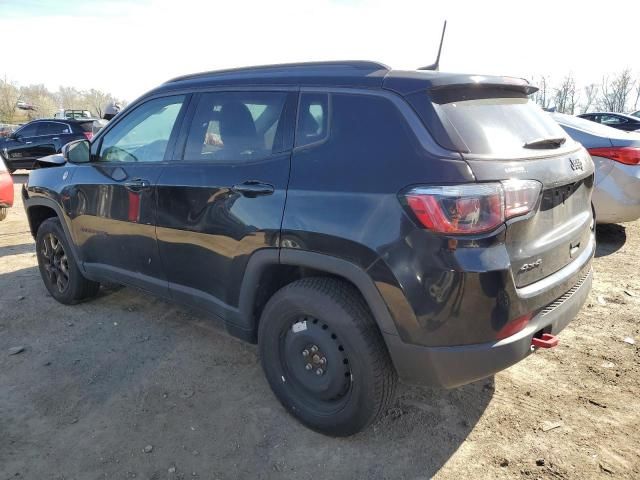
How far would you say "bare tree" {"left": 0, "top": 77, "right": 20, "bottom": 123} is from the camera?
186 feet

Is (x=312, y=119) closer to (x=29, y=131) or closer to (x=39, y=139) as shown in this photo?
(x=39, y=139)

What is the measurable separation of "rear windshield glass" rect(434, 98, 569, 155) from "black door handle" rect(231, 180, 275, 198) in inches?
36.6

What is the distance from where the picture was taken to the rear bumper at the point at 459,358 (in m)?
2.09

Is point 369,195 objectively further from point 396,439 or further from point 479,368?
point 396,439

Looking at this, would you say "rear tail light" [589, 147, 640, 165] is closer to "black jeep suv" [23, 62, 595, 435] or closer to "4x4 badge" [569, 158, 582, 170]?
"black jeep suv" [23, 62, 595, 435]

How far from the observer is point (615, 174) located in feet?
16.6

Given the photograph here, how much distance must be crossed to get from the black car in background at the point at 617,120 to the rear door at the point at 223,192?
16.8 meters

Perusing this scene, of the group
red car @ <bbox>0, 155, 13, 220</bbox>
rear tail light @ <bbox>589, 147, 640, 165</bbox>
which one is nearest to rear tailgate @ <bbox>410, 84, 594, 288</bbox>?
rear tail light @ <bbox>589, 147, 640, 165</bbox>

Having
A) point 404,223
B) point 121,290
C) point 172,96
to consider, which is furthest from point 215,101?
point 121,290

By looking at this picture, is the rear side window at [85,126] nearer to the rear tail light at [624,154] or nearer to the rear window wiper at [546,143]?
the rear tail light at [624,154]

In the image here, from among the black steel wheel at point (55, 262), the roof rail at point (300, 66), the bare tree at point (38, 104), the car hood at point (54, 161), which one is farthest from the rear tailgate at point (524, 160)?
the bare tree at point (38, 104)

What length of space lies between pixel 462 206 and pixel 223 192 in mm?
1356

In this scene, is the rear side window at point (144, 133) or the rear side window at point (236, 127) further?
the rear side window at point (144, 133)

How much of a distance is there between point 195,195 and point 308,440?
1.51 metres
